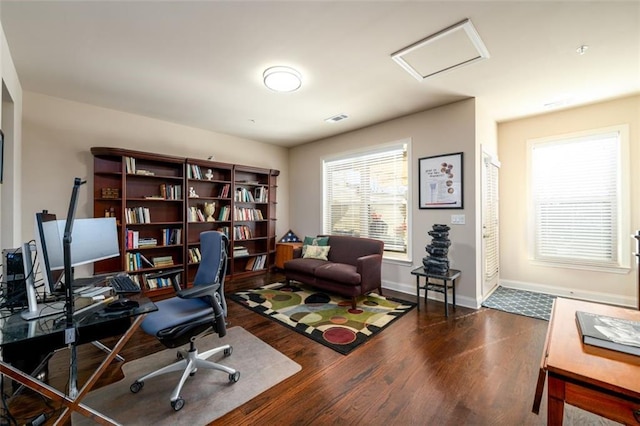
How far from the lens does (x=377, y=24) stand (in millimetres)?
1976

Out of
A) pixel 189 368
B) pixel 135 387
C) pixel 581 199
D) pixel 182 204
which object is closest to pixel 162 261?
pixel 182 204

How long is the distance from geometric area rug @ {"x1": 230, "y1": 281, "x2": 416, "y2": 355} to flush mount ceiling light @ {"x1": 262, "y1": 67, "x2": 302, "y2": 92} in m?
2.58

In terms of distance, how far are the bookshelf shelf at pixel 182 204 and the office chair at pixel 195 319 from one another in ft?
6.76

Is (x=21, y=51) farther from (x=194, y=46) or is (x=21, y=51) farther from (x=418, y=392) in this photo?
(x=418, y=392)

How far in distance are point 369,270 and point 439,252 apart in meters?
0.90

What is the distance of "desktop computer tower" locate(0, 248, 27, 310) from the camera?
1544 millimetres

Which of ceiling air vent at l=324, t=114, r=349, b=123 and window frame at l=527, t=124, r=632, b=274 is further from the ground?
ceiling air vent at l=324, t=114, r=349, b=123

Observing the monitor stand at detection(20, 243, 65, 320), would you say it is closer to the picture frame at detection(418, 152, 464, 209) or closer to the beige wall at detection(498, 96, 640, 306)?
the picture frame at detection(418, 152, 464, 209)

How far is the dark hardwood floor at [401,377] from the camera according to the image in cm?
158

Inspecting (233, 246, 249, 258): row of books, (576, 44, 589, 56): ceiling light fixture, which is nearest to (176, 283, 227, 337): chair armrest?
(233, 246, 249, 258): row of books

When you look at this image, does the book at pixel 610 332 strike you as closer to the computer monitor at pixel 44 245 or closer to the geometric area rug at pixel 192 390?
the geometric area rug at pixel 192 390

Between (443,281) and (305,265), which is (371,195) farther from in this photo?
(443,281)

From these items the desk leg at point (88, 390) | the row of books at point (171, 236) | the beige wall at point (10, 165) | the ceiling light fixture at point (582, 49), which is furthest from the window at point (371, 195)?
the beige wall at point (10, 165)

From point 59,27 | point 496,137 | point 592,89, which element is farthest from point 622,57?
point 59,27
